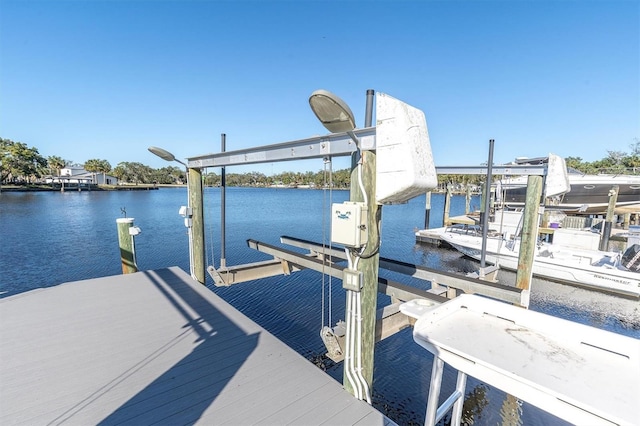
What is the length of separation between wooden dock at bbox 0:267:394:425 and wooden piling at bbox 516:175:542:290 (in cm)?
431

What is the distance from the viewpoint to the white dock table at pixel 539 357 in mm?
1249

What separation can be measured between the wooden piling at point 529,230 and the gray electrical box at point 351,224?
13.3 ft

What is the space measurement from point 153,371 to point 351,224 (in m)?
2.41

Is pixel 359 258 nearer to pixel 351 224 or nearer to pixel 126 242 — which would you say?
pixel 351 224

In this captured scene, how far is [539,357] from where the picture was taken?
1.56 m

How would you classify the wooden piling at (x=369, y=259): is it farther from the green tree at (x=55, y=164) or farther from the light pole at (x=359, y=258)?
the green tree at (x=55, y=164)

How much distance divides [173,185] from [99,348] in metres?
108

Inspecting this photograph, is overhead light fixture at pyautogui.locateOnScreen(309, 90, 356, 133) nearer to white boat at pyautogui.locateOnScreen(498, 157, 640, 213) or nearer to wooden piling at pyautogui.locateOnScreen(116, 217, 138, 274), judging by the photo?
wooden piling at pyautogui.locateOnScreen(116, 217, 138, 274)

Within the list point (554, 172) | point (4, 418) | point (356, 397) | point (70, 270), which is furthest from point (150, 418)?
point (70, 270)

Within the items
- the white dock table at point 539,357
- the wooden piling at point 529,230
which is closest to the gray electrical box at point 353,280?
the white dock table at point 539,357

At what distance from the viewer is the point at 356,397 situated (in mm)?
2555

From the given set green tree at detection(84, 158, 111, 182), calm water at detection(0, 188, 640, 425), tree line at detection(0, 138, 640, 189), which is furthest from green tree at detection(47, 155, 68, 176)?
calm water at detection(0, 188, 640, 425)

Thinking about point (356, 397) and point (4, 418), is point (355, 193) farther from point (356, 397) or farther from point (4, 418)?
point (4, 418)

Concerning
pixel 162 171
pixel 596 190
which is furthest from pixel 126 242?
pixel 162 171
